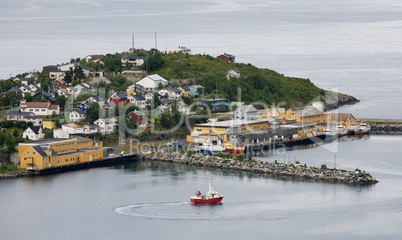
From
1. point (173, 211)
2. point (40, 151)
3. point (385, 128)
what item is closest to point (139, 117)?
point (40, 151)

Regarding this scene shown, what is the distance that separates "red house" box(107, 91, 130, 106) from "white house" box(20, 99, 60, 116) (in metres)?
2.26

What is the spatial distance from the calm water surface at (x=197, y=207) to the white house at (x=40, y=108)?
473 cm

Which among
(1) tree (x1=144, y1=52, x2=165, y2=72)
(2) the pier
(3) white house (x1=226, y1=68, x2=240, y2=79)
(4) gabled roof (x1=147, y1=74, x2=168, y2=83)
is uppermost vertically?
(1) tree (x1=144, y1=52, x2=165, y2=72)

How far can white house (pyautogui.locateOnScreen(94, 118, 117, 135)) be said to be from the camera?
834 inches

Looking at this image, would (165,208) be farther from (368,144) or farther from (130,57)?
(130,57)

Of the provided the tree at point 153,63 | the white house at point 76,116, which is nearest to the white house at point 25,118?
the white house at point 76,116

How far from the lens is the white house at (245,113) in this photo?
79.4ft

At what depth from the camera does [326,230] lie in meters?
13.5

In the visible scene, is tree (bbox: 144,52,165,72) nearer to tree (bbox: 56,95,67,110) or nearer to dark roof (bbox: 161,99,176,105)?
dark roof (bbox: 161,99,176,105)

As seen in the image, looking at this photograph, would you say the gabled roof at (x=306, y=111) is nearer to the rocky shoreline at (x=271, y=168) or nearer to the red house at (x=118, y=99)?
Answer: the red house at (x=118, y=99)

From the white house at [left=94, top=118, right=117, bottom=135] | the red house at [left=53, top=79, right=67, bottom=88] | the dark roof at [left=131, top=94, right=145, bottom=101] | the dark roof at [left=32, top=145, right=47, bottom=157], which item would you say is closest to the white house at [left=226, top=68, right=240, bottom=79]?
the dark roof at [left=131, top=94, right=145, bottom=101]

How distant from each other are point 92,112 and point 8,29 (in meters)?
54.9

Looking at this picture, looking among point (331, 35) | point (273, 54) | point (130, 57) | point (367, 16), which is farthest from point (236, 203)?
point (367, 16)

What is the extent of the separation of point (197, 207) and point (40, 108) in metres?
9.10
